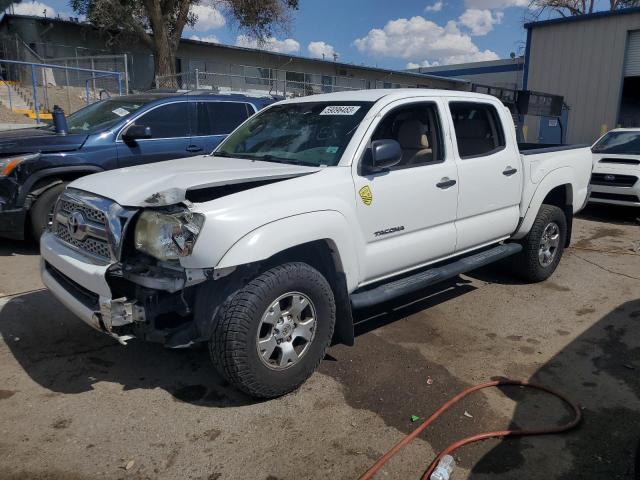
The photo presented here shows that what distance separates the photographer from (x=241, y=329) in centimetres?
298

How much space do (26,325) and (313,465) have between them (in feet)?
9.71

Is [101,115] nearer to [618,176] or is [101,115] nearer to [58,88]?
[618,176]

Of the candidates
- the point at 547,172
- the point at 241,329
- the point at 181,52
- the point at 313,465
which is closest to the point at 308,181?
the point at 241,329

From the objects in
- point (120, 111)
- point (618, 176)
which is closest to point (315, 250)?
point (120, 111)

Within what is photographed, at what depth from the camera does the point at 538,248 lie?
218 inches

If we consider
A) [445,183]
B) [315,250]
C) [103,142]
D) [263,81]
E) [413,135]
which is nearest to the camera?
[315,250]

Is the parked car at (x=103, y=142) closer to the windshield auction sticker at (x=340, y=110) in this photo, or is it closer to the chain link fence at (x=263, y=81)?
the windshield auction sticker at (x=340, y=110)

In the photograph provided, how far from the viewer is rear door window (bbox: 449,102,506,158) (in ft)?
15.4

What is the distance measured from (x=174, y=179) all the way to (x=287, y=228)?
798mm

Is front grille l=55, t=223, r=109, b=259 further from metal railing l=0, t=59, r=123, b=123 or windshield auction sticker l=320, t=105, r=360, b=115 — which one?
metal railing l=0, t=59, r=123, b=123

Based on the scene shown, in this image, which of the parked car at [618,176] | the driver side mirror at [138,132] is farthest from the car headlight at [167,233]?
the parked car at [618,176]

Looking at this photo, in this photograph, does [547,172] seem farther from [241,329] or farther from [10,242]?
[10,242]

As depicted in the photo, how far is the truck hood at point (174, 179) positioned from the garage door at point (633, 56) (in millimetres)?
18905

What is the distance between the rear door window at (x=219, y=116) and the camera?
24.1ft
